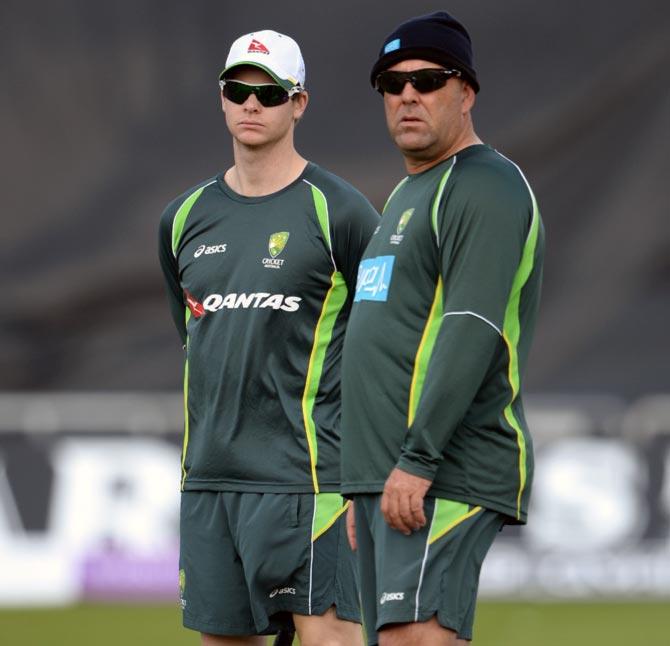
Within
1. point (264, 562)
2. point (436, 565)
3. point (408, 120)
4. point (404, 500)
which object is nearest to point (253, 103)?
point (408, 120)

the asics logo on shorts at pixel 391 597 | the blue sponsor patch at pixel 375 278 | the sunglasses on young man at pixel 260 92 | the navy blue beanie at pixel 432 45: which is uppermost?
the navy blue beanie at pixel 432 45

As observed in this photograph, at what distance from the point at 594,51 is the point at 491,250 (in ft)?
19.2

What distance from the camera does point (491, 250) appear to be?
3914 millimetres

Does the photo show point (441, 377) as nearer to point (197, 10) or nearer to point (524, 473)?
point (524, 473)

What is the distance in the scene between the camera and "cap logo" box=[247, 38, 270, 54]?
16.2 feet

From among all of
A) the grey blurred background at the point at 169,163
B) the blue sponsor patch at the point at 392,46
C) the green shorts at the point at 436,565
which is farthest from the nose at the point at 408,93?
the grey blurred background at the point at 169,163

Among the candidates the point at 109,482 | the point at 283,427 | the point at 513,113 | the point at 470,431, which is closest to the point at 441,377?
the point at 470,431

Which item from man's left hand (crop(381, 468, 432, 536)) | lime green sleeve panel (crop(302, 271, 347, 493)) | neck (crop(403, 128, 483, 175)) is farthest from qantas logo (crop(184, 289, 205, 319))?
man's left hand (crop(381, 468, 432, 536))

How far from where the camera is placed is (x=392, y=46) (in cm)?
424

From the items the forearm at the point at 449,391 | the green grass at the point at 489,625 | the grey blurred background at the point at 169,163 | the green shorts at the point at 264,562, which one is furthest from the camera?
the grey blurred background at the point at 169,163

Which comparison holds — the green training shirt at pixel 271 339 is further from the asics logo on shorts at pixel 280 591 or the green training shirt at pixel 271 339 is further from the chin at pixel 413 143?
the chin at pixel 413 143

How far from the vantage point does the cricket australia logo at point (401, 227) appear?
4.10m

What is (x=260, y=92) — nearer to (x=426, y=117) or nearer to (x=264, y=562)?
(x=426, y=117)

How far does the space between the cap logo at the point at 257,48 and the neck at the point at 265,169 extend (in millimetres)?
280
